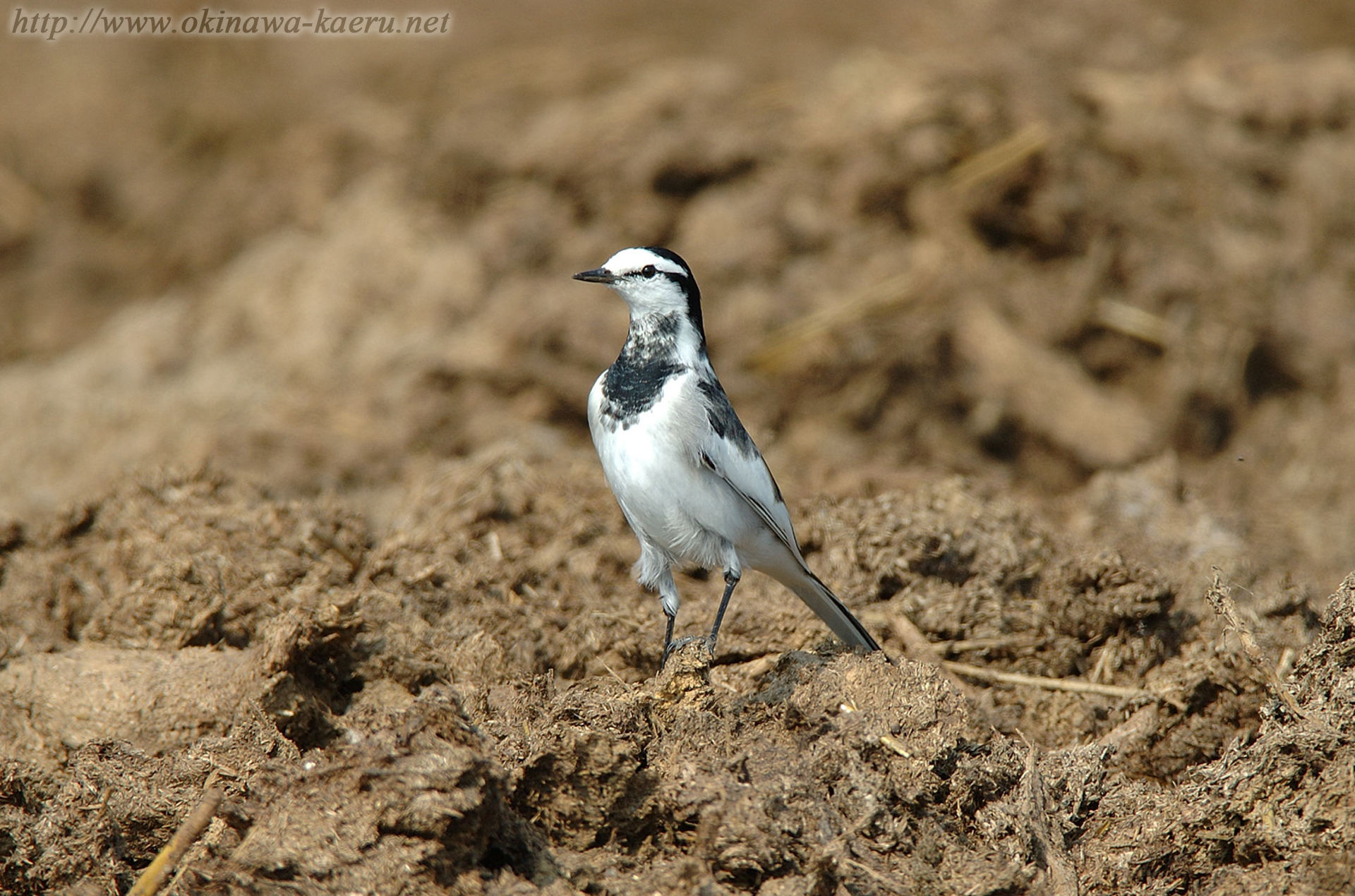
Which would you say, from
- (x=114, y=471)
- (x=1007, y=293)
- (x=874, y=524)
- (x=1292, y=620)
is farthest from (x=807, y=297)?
(x=114, y=471)

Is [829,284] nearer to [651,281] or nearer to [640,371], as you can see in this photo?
[651,281]

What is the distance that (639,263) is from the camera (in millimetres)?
5082

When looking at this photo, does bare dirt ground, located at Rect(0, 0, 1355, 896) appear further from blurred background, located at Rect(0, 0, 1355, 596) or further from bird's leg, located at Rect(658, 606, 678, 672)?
bird's leg, located at Rect(658, 606, 678, 672)

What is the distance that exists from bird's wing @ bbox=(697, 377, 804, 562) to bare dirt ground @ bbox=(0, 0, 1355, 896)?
1.81 feet

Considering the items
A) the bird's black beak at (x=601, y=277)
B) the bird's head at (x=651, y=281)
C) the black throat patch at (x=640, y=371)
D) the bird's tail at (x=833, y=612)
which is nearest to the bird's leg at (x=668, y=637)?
the bird's tail at (x=833, y=612)

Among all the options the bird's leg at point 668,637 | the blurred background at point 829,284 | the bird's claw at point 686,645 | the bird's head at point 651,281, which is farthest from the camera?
the blurred background at point 829,284

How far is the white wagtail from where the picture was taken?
4621 millimetres

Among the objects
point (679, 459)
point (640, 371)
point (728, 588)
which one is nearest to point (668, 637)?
point (728, 588)

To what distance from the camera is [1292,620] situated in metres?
5.16

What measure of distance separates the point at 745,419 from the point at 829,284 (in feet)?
4.77

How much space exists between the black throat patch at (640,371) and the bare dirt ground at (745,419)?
1110mm

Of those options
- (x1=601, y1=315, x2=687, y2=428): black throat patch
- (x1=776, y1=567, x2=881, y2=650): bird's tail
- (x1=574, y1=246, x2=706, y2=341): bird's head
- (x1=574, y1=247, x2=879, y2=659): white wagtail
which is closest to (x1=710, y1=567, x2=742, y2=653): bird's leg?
(x1=574, y1=247, x2=879, y2=659): white wagtail

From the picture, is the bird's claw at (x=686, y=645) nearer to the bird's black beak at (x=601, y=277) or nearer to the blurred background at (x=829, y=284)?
the bird's black beak at (x=601, y=277)

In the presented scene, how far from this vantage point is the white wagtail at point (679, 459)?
462 centimetres
